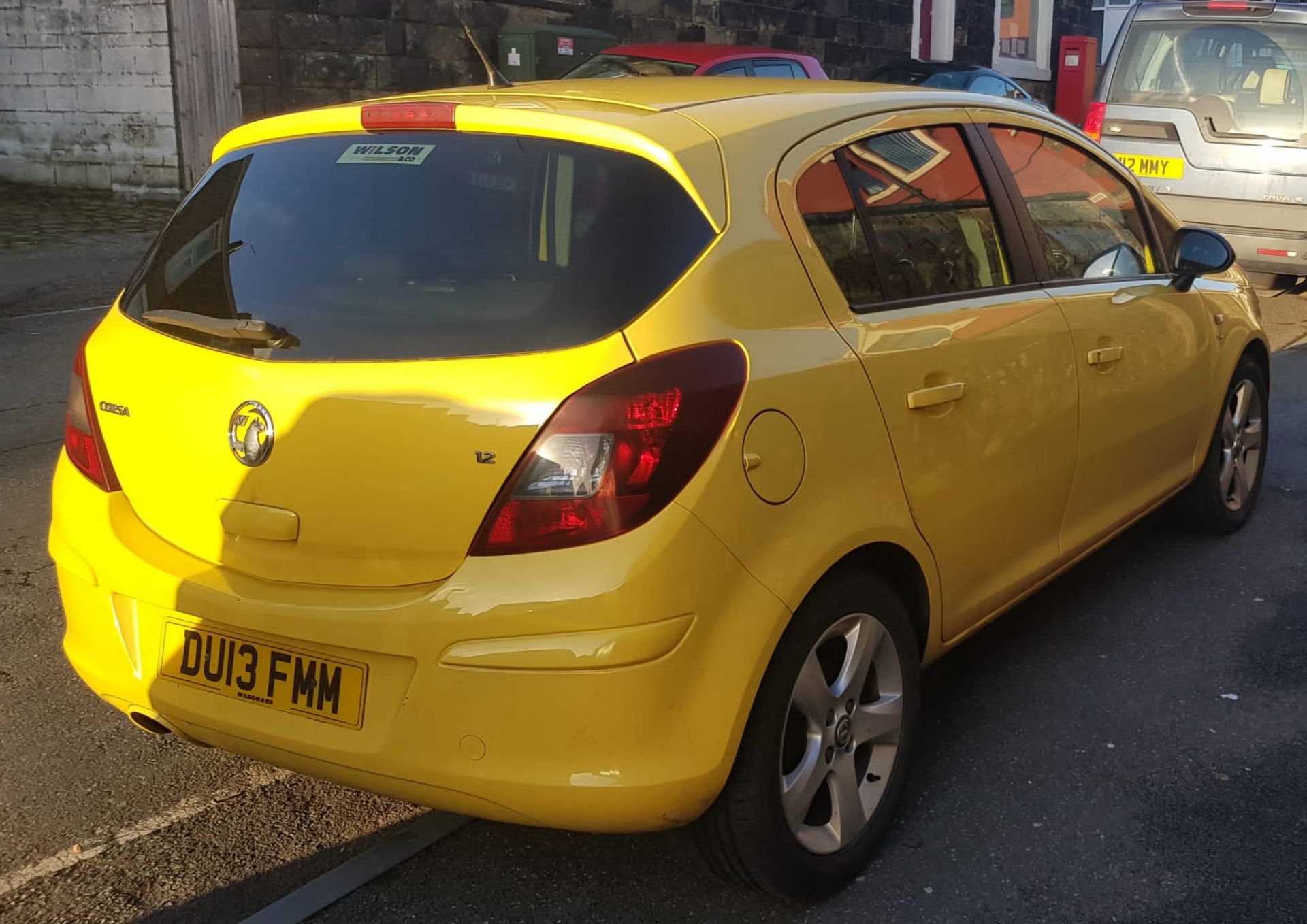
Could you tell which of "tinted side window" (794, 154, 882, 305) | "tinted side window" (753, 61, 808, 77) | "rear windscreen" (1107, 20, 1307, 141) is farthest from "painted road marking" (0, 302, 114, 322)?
"rear windscreen" (1107, 20, 1307, 141)

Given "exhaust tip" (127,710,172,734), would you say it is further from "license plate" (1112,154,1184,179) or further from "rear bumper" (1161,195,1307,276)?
"license plate" (1112,154,1184,179)

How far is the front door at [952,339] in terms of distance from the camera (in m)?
2.97

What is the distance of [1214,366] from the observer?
4.66 m

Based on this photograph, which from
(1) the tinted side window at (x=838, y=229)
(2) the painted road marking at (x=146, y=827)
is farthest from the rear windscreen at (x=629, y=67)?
(2) the painted road marking at (x=146, y=827)

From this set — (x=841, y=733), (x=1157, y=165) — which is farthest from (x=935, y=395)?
(x=1157, y=165)

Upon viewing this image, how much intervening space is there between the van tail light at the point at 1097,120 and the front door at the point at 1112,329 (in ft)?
19.0

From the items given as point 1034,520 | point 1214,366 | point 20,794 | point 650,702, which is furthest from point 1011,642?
point 20,794

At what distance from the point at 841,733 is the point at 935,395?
2.49ft

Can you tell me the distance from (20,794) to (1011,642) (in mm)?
2703

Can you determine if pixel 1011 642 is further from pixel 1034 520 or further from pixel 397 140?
pixel 397 140

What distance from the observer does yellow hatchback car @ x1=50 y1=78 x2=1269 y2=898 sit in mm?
2426

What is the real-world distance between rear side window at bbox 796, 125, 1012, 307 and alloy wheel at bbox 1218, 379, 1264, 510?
1.84 metres

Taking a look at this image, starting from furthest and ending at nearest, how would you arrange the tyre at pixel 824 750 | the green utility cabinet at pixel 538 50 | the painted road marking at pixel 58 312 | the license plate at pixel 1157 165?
1. the green utility cabinet at pixel 538 50
2. the license plate at pixel 1157 165
3. the painted road marking at pixel 58 312
4. the tyre at pixel 824 750

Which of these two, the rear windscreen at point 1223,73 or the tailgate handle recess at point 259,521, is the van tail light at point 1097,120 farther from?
the tailgate handle recess at point 259,521
